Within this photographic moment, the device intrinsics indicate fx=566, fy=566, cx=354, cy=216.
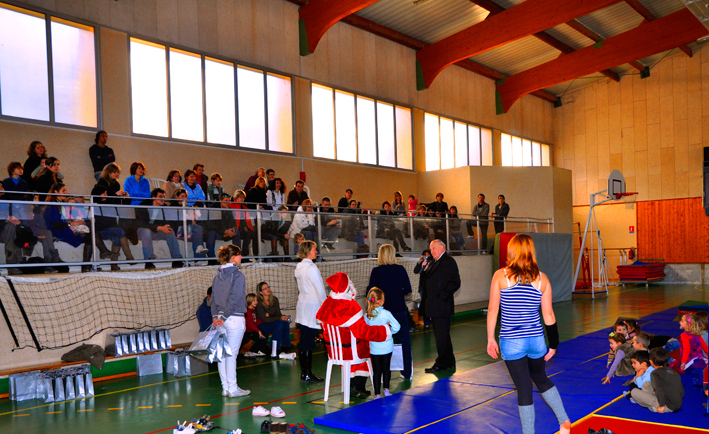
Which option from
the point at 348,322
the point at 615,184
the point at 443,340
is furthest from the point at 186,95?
the point at 615,184

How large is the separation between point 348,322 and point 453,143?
18046 mm

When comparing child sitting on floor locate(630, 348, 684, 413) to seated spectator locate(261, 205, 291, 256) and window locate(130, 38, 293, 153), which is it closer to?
seated spectator locate(261, 205, 291, 256)

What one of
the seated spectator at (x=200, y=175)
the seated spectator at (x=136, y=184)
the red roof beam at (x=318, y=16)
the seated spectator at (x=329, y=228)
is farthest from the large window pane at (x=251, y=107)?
the seated spectator at (x=136, y=184)

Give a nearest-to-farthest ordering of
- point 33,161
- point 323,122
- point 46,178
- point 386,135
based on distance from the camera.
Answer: point 46,178 < point 33,161 < point 323,122 < point 386,135

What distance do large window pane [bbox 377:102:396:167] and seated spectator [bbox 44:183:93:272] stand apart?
12685 millimetres

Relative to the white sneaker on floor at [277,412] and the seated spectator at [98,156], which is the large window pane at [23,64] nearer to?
the seated spectator at [98,156]

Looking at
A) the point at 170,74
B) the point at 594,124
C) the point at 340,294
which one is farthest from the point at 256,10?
the point at 594,124

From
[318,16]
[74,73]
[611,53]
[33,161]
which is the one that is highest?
[611,53]

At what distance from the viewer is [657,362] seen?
5793 millimetres

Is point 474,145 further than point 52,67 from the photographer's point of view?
Yes

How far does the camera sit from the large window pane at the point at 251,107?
15336 mm

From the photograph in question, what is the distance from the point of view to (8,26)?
36.0 ft

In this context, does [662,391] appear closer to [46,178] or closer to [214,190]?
[214,190]

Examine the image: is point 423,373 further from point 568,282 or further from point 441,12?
point 441,12
